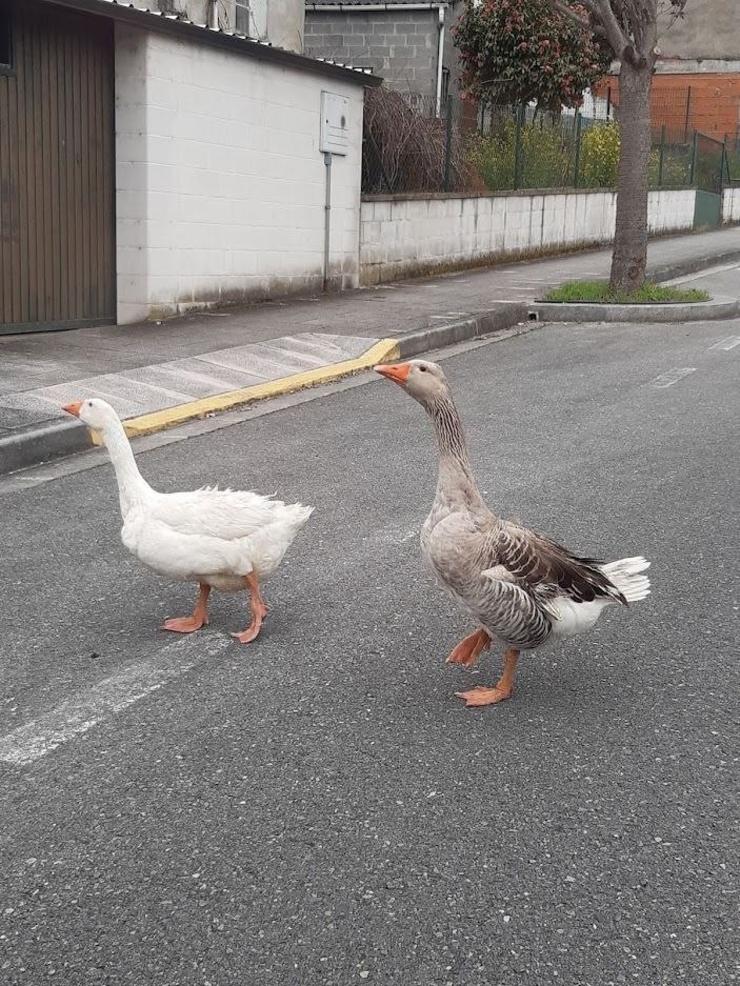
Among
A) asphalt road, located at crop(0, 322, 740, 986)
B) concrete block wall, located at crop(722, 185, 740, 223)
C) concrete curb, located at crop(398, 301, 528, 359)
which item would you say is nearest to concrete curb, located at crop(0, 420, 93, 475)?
asphalt road, located at crop(0, 322, 740, 986)

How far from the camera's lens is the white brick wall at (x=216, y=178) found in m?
13.1

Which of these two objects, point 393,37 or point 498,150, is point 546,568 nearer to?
point 498,150

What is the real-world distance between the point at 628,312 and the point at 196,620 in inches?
440

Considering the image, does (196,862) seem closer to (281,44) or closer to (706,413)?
(706,413)

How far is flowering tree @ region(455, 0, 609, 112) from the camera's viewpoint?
80.4ft

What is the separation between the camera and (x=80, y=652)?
4.71m

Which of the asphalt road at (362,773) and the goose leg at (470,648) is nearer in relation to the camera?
the asphalt road at (362,773)

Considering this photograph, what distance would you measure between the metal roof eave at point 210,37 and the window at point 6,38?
1.57 feet

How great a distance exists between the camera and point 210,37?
44.5ft

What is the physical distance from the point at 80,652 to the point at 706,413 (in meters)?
6.18

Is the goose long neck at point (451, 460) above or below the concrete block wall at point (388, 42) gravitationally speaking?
below

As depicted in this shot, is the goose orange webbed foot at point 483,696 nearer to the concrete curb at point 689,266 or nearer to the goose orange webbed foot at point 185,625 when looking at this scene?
the goose orange webbed foot at point 185,625

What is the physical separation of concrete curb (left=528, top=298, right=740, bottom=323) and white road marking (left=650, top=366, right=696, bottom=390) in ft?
11.5

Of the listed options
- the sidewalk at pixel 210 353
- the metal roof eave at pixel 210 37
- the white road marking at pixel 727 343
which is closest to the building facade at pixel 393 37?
the metal roof eave at pixel 210 37
